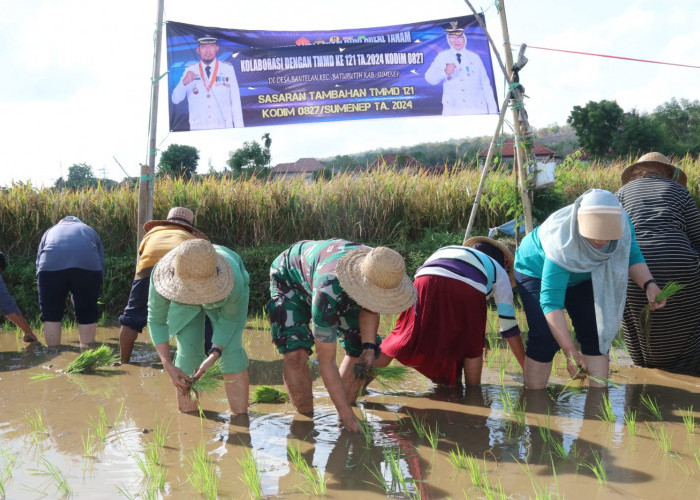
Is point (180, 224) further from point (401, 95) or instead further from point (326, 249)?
point (401, 95)

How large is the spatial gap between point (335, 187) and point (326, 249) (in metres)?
5.67

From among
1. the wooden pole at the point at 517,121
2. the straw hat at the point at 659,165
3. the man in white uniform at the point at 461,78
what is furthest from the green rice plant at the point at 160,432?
the man in white uniform at the point at 461,78

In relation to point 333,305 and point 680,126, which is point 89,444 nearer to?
point 333,305

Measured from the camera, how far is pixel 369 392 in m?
4.38

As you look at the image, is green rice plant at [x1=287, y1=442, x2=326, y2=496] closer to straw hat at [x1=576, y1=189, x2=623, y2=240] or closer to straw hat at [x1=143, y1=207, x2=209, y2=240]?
straw hat at [x1=576, y1=189, x2=623, y2=240]

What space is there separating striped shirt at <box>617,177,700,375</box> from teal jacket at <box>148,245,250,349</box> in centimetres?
271

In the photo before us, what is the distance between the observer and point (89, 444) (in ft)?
11.0

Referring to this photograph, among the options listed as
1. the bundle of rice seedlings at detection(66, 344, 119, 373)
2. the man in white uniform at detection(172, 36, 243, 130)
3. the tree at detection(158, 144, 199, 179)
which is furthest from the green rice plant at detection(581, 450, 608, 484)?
the tree at detection(158, 144, 199, 179)

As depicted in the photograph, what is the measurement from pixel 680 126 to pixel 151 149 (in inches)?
2129

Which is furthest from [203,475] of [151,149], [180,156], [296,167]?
[180,156]

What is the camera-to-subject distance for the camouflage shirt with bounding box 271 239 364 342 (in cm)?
333

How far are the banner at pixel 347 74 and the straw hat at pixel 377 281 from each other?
4.90 m

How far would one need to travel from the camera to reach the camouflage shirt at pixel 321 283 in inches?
131

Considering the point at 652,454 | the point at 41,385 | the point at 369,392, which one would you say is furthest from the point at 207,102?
the point at 652,454
